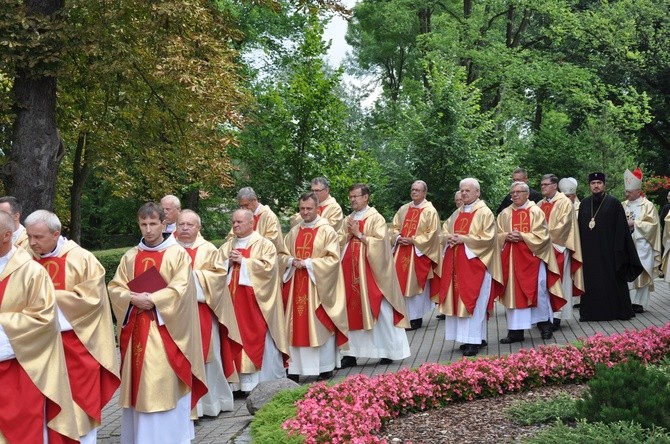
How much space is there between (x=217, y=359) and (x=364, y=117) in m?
34.4

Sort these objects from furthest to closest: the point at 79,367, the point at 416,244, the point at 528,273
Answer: the point at 416,244
the point at 528,273
the point at 79,367

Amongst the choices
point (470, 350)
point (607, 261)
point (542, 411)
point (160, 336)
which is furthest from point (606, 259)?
point (160, 336)

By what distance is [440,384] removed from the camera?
8.28 metres

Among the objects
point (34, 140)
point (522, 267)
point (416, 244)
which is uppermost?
point (34, 140)

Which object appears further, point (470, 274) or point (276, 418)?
point (470, 274)

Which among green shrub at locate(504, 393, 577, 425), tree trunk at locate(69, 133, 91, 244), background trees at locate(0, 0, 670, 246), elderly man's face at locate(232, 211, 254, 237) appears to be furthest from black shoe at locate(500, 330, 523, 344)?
tree trunk at locate(69, 133, 91, 244)

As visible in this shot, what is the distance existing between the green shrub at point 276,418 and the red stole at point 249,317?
179cm

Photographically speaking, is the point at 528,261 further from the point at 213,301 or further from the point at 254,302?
the point at 213,301

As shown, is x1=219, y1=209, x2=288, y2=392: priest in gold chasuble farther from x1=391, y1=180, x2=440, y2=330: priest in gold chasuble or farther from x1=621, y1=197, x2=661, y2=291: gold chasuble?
x1=621, y1=197, x2=661, y2=291: gold chasuble

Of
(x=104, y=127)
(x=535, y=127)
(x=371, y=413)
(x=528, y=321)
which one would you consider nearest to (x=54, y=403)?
(x=371, y=413)

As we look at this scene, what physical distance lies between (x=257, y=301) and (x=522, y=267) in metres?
4.32

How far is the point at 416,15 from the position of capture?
37125 millimetres

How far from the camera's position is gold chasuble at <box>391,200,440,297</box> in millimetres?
14023

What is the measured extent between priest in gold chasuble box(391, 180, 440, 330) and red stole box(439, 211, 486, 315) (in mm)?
1627
